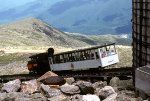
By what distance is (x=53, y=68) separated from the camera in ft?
158

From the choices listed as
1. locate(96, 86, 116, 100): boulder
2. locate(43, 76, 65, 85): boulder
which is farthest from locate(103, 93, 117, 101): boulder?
locate(43, 76, 65, 85): boulder

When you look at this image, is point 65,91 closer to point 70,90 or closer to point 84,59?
point 70,90

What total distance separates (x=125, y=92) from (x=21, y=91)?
369 inches

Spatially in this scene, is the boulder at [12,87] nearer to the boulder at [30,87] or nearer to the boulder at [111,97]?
the boulder at [30,87]

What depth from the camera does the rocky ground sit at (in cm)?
2619

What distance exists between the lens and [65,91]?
28.4 m

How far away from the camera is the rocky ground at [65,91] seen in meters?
26.2

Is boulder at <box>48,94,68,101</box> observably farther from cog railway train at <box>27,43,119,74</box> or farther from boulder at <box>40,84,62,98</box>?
cog railway train at <box>27,43,119,74</box>

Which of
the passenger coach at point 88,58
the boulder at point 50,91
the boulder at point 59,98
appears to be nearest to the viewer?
the boulder at point 59,98

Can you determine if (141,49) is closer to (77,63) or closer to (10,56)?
(77,63)

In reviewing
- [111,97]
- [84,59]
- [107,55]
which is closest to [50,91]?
[111,97]

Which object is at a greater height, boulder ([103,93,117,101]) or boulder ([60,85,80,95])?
boulder ([103,93,117,101])

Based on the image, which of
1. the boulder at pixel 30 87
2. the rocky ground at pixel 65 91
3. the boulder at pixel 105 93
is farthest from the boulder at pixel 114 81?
the boulder at pixel 30 87

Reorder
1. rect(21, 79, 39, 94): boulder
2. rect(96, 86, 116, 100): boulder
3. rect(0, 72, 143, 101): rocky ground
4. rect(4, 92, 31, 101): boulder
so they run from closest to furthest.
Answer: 1. rect(0, 72, 143, 101): rocky ground
2. rect(96, 86, 116, 100): boulder
3. rect(4, 92, 31, 101): boulder
4. rect(21, 79, 39, 94): boulder
